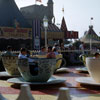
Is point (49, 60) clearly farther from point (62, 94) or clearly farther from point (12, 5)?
point (12, 5)

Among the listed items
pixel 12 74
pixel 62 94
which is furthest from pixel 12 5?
pixel 62 94

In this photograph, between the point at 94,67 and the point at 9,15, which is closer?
the point at 94,67

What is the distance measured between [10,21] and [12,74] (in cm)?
1655

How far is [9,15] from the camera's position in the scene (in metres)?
23.7

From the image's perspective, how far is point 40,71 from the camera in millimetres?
5766

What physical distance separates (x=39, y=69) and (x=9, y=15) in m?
18.8

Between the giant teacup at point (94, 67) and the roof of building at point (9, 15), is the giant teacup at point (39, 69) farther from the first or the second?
the roof of building at point (9, 15)

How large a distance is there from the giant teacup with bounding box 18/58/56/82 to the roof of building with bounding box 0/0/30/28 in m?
17.6

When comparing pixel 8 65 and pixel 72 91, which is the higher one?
pixel 8 65

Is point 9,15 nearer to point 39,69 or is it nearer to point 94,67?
point 39,69

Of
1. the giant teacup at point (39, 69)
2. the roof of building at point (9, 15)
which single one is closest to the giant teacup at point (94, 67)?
the giant teacup at point (39, 69)

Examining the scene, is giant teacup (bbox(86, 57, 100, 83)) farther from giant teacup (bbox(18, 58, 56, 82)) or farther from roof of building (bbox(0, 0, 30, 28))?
roof of building (bbox(0, 0, 30, 28))

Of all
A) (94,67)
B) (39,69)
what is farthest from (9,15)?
(94,67)

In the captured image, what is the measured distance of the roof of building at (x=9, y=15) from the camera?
23094mm
